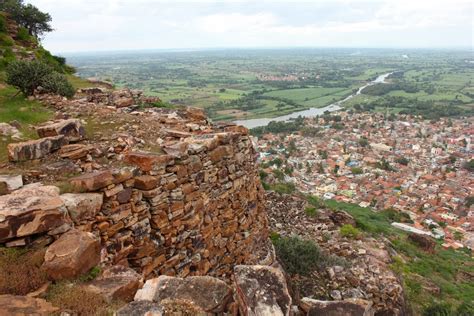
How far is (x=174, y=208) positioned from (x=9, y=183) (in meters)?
2.59

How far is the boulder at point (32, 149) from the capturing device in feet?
18.2

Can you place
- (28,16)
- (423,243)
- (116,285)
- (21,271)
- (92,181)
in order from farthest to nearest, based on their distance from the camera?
(28,16) → (423,243) → (92,181) → (116,285) → (21,271)

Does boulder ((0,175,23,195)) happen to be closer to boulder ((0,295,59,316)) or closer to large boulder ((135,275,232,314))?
boulder ((0,295,59,316))

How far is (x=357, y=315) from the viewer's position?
370 cm

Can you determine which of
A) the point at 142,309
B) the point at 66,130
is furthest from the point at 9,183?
the point at 142,309

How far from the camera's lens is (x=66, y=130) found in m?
6.44

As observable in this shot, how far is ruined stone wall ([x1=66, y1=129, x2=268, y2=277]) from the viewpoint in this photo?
A: 17.1ft

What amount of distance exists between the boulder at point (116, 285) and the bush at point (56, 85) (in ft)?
24.9

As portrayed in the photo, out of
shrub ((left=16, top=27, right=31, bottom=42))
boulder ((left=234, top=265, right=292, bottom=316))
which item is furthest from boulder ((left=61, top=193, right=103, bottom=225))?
shrub ((left=16, top=27, right=31, bottom=42))

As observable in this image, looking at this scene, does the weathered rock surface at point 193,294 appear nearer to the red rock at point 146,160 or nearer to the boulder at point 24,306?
the boulder at point 24,306

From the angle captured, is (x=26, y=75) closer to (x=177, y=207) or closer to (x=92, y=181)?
(x=92, y=181)

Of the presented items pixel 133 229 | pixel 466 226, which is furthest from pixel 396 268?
pixel 466 226

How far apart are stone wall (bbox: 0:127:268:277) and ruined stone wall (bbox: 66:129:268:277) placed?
14 millimetres

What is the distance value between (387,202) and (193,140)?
28.6 meters
